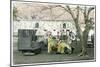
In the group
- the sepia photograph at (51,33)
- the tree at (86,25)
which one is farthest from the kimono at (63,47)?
the tree at (86,25)

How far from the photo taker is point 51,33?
2578 mm

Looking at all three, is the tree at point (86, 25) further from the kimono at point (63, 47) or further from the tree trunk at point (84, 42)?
the kimono at point (63, 47)

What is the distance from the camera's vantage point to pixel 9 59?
242cm

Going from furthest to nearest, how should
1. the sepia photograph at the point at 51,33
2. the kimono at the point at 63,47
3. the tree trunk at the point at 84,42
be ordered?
the tree trunk at the point at 84,42 → the kimono at the point at 63,47 → the sepia photograph at the point at 51,33

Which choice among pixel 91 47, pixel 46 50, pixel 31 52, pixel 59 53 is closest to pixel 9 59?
pixel 31 52

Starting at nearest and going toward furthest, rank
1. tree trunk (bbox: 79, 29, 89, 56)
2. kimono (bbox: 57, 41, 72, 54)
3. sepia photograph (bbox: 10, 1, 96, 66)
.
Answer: sepia photograph (bbox: 10, 1, 96, 66)
kimono (bbox: 57, 41, 72, 54)
tree trunk (bbox: 79, 29, 89, 56)

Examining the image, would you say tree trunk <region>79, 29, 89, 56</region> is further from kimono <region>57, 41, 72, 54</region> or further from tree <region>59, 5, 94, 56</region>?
kimono <region>57, 41, 72, 54</region>

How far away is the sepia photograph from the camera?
2.45 meters

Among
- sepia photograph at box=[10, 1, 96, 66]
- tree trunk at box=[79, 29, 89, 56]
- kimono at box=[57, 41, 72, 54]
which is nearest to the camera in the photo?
sepia photograph at box=[10, 1, 96, 66]

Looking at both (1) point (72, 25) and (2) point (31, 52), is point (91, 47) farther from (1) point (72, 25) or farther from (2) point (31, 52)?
(2) point (31, 52)

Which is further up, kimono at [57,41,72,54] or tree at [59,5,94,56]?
tree at [59,5,94,56]

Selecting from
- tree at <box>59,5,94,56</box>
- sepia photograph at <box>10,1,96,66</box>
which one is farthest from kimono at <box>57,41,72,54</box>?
tree at <box>59,5,94,56</box>

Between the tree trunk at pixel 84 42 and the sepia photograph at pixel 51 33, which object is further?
the tree trunk at pixel 84 42

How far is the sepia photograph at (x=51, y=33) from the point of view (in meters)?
2.45
